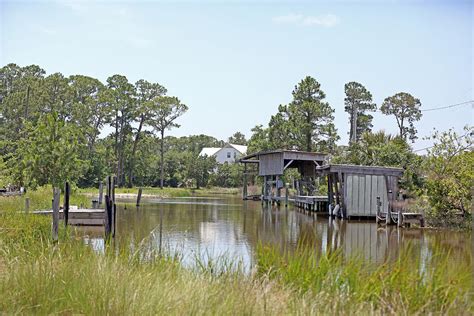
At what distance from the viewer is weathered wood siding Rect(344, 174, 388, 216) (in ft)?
88.9

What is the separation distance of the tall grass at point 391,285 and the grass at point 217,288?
12 mm

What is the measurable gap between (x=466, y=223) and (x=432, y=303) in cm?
1543

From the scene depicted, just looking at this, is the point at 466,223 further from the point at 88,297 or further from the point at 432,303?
the point at 88,297

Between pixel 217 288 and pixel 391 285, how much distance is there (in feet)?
7.25

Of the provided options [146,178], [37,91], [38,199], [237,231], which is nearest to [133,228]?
[237,231]

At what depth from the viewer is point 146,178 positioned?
65.7 m

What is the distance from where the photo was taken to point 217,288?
266 inches

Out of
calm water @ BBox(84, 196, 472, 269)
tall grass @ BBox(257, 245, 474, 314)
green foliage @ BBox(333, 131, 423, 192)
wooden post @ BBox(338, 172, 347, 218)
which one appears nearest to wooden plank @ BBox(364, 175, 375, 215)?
wooden post @ BBox(338, 172, 347, 218)

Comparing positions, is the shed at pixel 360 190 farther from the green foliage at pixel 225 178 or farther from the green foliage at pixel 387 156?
the green foliage at pixel 225 178

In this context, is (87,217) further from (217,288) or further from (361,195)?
(217,288)

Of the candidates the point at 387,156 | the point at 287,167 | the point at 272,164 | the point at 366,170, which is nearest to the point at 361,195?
the point at 366,170

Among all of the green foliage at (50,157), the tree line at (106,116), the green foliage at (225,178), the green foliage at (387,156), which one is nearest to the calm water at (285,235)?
the green foliage at (50,157)

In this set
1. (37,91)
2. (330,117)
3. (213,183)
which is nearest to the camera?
(330,117)

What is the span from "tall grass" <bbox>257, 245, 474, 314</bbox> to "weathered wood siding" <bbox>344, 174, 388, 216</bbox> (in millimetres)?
19305
